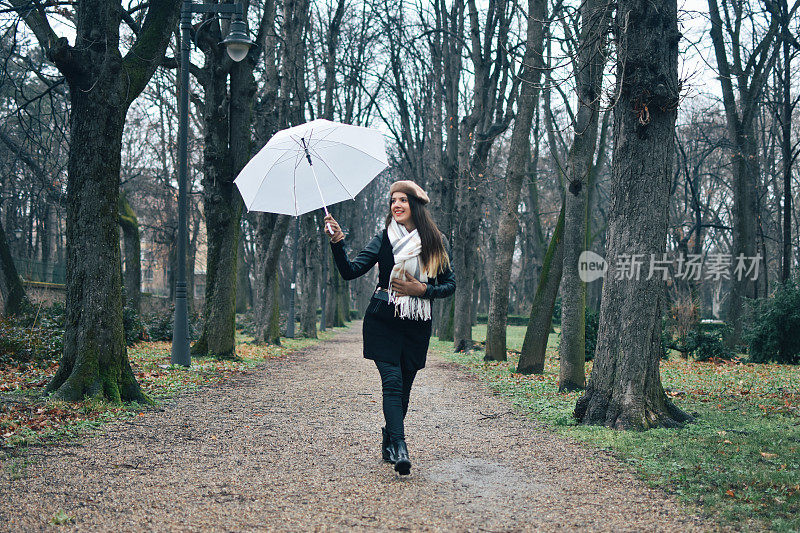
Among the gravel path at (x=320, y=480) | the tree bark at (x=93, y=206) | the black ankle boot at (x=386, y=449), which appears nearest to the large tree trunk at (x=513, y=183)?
the gravel path at (x=320, y=480)

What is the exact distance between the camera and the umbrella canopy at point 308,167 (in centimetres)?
589

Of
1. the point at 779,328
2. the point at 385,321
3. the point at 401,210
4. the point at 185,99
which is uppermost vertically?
the point at 185,99

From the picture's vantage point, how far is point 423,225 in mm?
5301

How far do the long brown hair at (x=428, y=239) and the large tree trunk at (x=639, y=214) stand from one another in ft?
8.32

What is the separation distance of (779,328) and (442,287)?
1372 centimetres

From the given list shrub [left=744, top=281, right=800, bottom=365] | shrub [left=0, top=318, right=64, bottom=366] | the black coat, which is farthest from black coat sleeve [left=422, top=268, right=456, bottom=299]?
shrub [left=744, top=281, right=800, bottom=365]

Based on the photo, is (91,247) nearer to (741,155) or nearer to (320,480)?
(320,480)

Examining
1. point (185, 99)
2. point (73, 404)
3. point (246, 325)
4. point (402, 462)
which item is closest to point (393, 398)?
point (402, 462)

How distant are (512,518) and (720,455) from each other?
2392mm

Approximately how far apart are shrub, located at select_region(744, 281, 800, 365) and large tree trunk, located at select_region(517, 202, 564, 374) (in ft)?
22.1

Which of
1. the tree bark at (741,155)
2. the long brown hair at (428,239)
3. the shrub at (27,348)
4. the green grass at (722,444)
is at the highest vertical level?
the tree bark at (741,155)

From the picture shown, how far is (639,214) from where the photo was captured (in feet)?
23.0

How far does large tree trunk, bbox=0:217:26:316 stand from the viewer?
16000mm

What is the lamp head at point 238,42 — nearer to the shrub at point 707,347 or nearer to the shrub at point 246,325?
the shrub at point 707,347
